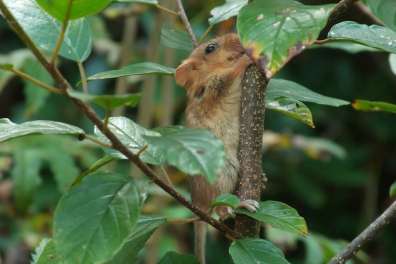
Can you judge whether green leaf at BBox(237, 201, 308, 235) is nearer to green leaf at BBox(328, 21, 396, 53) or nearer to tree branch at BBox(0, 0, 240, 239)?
tree branch at BBox(0, 0, 240, 239)

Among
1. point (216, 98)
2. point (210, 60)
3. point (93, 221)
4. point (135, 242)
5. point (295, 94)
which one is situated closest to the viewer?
point (93, 221)

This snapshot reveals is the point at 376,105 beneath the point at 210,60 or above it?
above

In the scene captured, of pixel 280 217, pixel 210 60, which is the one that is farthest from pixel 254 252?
pixel 210 60

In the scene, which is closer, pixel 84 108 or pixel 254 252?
pixel 84 108

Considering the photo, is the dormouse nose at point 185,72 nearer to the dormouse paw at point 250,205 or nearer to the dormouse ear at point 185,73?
the dormouse ear at point 185,73

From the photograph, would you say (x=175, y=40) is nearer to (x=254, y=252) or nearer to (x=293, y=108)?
(x=293, y=108)

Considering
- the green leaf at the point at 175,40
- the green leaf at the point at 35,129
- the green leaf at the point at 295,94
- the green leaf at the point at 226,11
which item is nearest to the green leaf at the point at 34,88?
the green leaf at the point at 175,40
